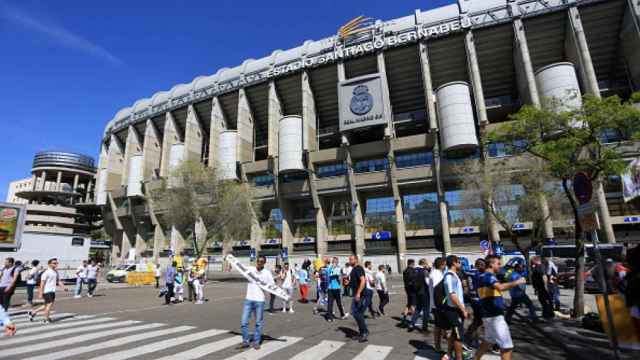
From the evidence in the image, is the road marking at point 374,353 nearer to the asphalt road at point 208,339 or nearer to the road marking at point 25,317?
the asphalt road at point 208,339

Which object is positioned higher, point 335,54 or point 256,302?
point 335,54

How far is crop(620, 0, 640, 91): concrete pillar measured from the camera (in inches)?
1232

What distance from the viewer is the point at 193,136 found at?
51188 millimetres

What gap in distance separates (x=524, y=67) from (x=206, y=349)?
39.9 m

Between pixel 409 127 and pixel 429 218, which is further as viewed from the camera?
pixel 409 127

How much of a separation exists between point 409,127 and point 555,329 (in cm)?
3897

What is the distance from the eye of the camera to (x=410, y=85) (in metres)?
43.3

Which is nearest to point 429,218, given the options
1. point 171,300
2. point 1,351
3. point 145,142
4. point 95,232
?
point 171,300

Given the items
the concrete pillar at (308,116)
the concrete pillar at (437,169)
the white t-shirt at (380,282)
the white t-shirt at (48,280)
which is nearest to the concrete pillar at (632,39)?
the concrete pillar at (437,169)

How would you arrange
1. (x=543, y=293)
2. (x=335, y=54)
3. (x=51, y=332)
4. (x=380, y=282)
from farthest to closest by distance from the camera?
(x=335, y=54) < (x=380, y=282) < (x=543, y=293) < (x=51, y=332)

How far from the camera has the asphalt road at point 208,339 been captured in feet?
19.3

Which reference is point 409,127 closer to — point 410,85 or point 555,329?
point 410,85

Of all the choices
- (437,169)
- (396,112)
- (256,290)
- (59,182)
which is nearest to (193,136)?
(396,112)

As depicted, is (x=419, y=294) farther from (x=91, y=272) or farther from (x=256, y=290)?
(x=91, y=272)
